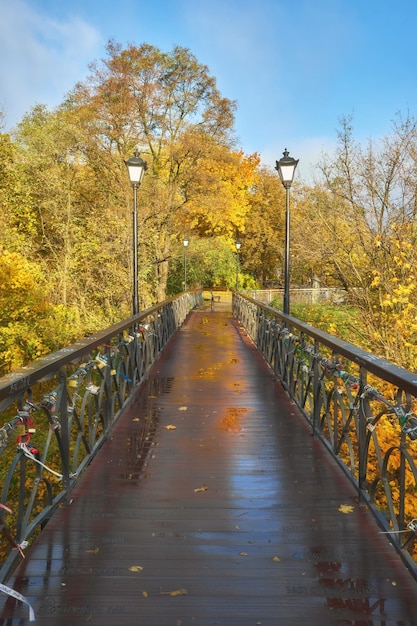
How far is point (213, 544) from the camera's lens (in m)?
2.89

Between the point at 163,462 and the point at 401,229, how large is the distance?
9.39 meters

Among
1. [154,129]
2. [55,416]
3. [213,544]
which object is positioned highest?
[154,129]

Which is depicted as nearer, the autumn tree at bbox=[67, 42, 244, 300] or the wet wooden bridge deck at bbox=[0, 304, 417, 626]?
the wet wooden bridge deck at bbox=[0, 304, 417, 626]

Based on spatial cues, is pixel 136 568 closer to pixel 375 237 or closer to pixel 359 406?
pixel 359 406

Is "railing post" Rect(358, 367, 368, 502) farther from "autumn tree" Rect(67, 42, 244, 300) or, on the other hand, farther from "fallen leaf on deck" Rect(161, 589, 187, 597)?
"autumn tree" Rect(67, 42, 244, 300)

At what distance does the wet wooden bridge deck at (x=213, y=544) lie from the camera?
228 cm

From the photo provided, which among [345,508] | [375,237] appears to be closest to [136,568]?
[345,508]

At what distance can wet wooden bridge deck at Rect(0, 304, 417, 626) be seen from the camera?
2283 mm

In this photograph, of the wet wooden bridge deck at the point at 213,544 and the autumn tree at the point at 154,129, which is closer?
the wet wooden bridge deck at the point at 213,544

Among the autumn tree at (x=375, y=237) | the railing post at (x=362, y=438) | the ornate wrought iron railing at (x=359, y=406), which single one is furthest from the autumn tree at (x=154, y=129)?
the railing post at (x=362, y=438)

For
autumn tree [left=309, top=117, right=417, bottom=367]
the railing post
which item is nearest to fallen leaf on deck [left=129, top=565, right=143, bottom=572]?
the railing post

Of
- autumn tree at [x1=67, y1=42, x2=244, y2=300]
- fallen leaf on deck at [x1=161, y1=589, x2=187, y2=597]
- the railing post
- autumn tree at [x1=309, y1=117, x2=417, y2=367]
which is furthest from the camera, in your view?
autumn tree at [x1=67, y1=42, x2=244, y2=300]

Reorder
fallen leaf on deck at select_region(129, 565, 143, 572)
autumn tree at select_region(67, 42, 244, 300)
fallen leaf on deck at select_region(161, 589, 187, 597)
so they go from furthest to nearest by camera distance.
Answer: autumn tree at select_region(67, 42, 244, 300) → fallen leaf on deck at select_region(129, 565, 143, 572) → fallen leaf on deck at select_region(161, 589, 187, 597)

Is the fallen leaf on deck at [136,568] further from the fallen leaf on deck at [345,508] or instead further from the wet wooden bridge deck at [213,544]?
the fallen leaf on deck at [345,508]
